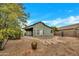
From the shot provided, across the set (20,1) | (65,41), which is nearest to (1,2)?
(20,1)

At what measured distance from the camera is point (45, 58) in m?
3.46

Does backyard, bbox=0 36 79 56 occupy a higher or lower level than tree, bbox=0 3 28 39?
lower

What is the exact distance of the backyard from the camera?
3.46 meters

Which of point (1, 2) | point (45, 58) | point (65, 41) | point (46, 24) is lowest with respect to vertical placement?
point (45, 58)

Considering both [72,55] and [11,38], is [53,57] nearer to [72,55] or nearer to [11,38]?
[72,55]

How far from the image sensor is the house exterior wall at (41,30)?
11.5ft

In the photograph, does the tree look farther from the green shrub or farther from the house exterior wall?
the house exterior wall

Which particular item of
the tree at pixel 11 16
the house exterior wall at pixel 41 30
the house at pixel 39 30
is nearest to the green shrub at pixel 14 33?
the tree at pixel 11 16

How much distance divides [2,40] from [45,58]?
62 centimetres

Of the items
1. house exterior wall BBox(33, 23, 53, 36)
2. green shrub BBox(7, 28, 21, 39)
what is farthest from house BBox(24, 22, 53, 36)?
green shrub BBox(7, 28, 21, 39)

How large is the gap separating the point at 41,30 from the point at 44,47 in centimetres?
23

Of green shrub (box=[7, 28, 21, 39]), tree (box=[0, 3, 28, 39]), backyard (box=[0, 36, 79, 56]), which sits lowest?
backyard (box=[0, 36, 79, 56])

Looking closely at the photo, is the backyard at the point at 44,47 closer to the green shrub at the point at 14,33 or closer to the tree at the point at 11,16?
the green shrub at the point at 14,33

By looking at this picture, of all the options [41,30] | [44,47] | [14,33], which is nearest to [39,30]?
[41,30]
